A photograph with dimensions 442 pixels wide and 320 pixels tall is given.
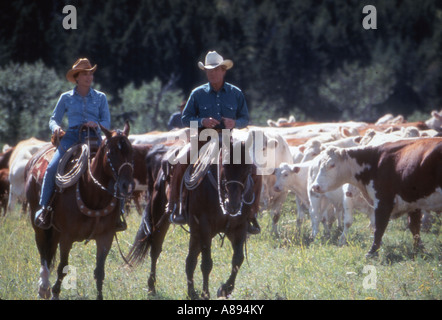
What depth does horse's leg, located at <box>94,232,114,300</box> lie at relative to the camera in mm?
7871

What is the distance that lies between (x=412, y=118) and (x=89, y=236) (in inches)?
1305

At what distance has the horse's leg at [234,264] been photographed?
7.79 metres

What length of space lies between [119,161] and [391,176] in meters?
4.52

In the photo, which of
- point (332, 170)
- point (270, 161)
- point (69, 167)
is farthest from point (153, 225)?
point (270, 161)

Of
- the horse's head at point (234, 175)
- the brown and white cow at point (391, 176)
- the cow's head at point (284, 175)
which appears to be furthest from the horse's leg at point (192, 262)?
the cow's head at point (284, 175)

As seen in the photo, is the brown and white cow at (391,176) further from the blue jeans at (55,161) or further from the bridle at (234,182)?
the blue jeans at (55,161)

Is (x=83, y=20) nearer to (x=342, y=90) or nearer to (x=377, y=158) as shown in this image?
(x=342, y=90)

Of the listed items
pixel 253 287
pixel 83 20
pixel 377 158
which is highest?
pixel 83 20

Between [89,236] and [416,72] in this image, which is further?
[416,72]

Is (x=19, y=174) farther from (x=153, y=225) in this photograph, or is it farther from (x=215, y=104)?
(x=215, y=104)

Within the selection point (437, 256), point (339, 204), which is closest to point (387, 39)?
point (339, 204)

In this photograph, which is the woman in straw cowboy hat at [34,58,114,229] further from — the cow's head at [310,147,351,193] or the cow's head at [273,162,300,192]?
the cow's head at [273,162,300,192]

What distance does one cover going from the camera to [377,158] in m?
10.9
